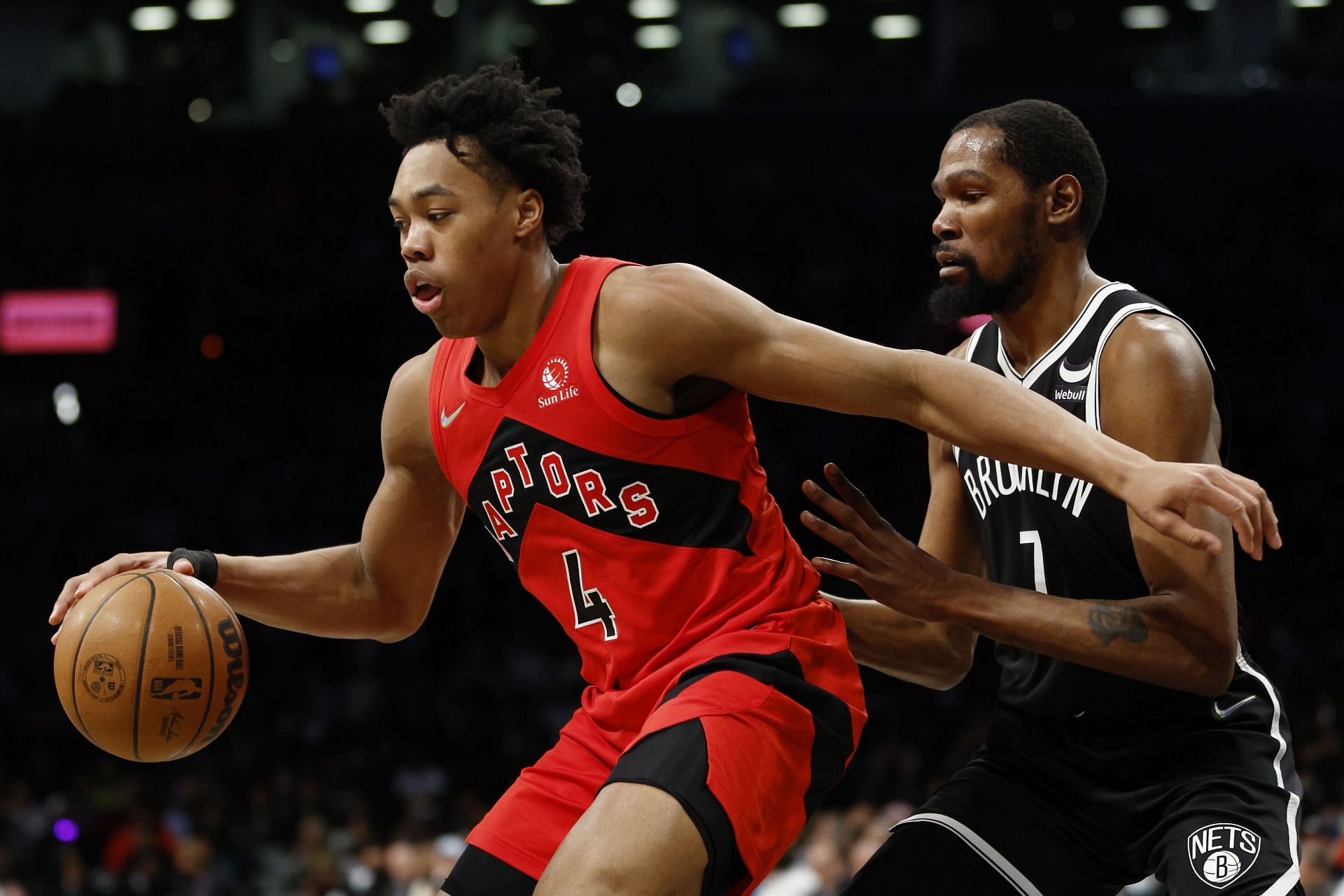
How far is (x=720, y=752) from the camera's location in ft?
9.23

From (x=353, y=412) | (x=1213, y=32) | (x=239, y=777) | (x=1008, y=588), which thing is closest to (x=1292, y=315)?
(x=1213, y=32)

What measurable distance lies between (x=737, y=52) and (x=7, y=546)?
373 inches

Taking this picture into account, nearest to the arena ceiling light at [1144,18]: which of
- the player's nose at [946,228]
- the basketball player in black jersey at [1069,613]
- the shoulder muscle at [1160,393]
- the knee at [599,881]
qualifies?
the basketball player in black jersey at [1069,613]

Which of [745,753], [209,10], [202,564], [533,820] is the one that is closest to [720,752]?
[745,753]

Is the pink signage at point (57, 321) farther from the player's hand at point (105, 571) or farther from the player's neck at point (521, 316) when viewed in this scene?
the player's neck at point (521, 316)

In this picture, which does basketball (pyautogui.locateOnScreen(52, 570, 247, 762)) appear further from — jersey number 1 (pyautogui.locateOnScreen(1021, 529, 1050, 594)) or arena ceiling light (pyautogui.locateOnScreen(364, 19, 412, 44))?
arena ceiling light (pyautogui.locateOnScreen(364, 19, 412, 44))

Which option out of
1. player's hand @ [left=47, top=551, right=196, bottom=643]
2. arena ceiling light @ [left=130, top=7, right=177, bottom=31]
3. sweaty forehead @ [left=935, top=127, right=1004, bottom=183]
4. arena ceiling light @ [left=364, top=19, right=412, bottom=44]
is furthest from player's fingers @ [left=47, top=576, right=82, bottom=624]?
arena ceiling light @ [left=130, top=7, right=177, bottom=31]

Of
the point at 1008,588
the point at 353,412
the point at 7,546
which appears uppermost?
the point at 1008,588

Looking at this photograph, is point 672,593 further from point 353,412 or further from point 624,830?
point 353,412

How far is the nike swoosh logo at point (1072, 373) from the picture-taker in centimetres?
329

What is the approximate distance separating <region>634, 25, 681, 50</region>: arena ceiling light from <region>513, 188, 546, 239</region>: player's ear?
13.8 m

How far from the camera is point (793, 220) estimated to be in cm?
1602

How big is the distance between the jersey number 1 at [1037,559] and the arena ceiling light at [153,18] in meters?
16.5

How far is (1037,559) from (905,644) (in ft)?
1.44
